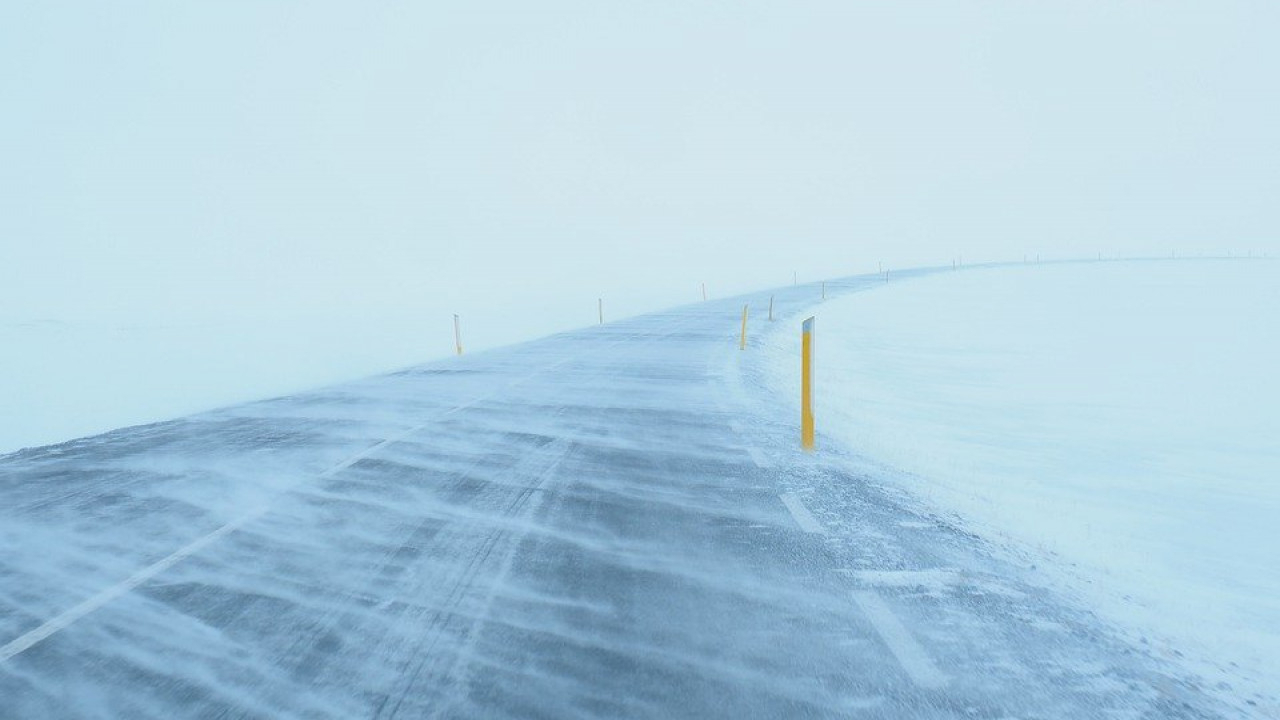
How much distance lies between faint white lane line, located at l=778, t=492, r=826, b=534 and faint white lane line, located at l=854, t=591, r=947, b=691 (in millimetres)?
1128

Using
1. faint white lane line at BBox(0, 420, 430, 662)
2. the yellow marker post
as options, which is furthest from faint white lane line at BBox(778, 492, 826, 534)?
faint white lane line at BBox(0, 420, 430, 662)

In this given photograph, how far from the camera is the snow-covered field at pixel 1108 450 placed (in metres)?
4.57

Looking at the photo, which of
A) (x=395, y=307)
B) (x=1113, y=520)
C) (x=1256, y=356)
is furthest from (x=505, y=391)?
(x=395, y=307)

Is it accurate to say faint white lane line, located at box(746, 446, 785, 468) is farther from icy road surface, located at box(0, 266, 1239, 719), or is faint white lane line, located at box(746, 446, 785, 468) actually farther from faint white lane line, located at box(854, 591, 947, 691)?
faint white lane line, located at box(854, 591, 947, 691)

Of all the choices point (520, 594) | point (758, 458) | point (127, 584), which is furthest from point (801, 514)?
point (127, 584)

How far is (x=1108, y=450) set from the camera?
32.9ft

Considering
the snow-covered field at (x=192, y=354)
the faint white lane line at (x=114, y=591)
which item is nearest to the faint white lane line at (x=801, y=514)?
the faint white lane line at (x=114, y=591)

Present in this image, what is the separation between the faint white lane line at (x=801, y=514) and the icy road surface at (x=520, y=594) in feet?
0.08

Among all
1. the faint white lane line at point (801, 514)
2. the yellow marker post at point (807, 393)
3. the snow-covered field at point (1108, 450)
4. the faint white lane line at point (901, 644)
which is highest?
the yellow marker post at point (807, 393)

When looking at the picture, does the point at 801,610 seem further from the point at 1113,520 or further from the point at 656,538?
the point at 1113,520

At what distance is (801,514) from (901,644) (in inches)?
82.1

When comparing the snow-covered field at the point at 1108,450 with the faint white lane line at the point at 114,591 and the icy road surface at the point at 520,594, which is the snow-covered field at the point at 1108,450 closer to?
the icy road surface at the point at 520,594

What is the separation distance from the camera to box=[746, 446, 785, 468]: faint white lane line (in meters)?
7.18

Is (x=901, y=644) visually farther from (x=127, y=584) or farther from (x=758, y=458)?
(x=127, y=584)
